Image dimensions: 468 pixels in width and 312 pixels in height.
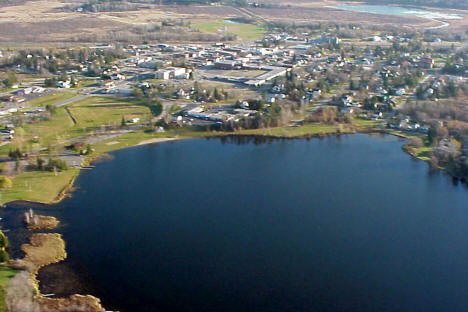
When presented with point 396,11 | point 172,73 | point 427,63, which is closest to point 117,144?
point 172,73

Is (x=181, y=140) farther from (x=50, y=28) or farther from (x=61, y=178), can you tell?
(x=50, y=28)

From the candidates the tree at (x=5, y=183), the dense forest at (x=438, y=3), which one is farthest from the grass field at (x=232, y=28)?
the tree at (x=5, y=183)

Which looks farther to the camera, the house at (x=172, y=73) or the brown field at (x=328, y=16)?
the brown field at (x=328, y=16)

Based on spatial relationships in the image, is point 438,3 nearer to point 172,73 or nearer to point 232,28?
point 232,28

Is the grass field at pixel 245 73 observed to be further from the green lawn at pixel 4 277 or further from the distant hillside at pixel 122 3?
the distant hillside at pixel 122 3

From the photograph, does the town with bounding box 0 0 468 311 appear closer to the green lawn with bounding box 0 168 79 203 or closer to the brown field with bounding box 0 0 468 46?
the green lawn with bounding box 0 168 79 203
